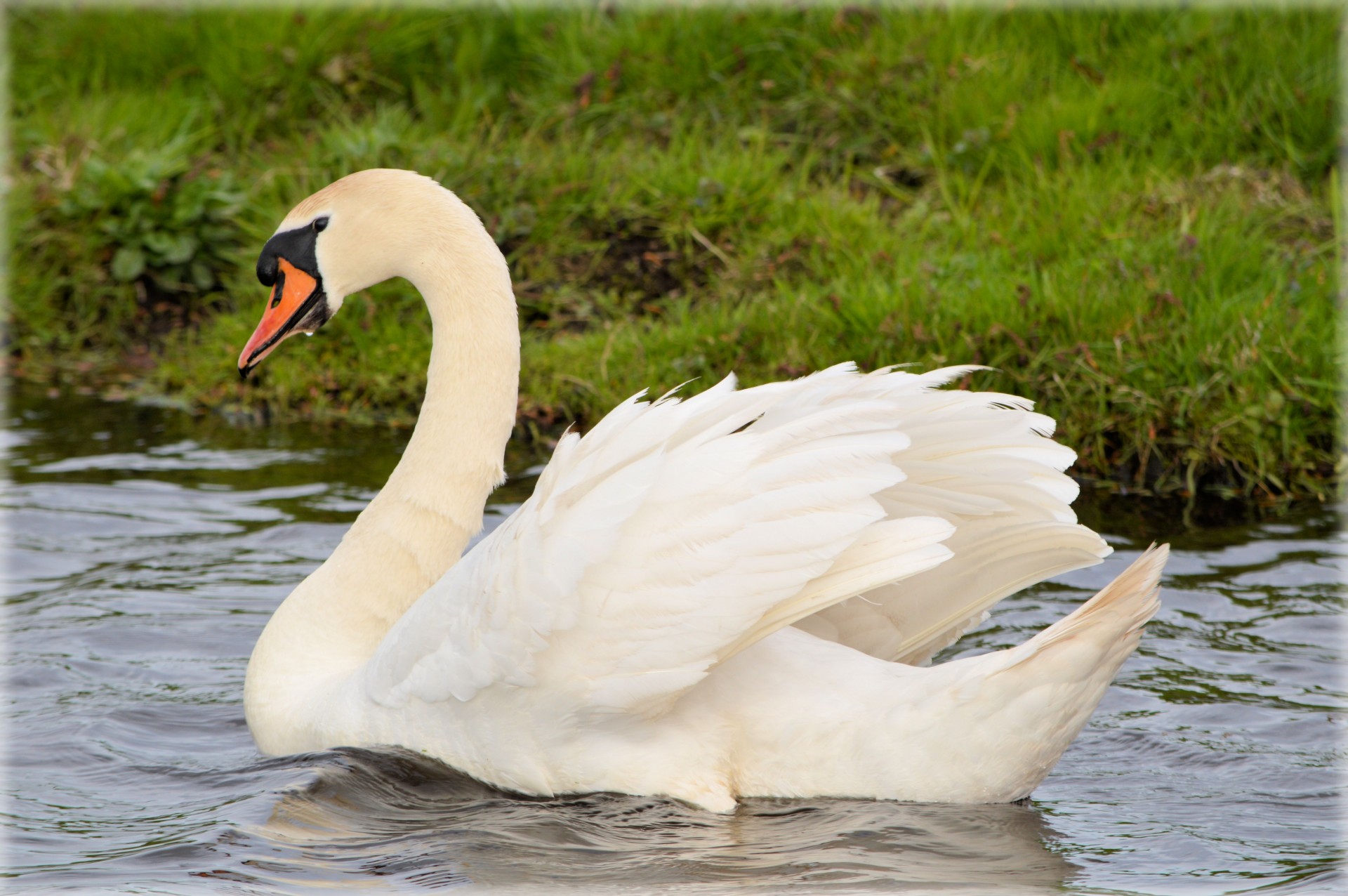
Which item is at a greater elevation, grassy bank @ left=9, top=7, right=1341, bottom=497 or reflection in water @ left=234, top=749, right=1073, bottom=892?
grassy bank @ left=9, top=7, right=1341, bottom=497

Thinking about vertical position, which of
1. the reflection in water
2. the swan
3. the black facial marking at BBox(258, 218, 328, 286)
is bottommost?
→ the reflection in water

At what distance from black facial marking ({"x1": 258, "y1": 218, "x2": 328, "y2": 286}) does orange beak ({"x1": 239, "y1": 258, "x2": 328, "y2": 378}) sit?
0.04ft

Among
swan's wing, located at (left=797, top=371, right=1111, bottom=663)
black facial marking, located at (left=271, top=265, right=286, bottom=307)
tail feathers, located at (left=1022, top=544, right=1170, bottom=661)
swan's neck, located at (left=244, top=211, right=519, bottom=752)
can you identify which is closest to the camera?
tail feathers, located at (left=1022, top=544, right=1170, bottom=661)

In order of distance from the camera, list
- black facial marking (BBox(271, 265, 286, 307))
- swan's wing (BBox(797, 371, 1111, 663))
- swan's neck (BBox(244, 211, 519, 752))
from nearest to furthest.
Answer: swan's wing (BBox(797, 371, 1111, 663)) → swan's neck (BBox(244, 211, 519, 752)) → black facial marking (BBox(271, 265, 286, 307))

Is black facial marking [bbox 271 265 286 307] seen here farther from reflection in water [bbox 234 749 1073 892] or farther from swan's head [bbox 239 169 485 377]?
reflection in water [bbox 234 749 1073 892]

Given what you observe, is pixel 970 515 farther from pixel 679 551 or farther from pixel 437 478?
pixel 437 478

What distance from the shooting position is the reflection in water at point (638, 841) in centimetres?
297

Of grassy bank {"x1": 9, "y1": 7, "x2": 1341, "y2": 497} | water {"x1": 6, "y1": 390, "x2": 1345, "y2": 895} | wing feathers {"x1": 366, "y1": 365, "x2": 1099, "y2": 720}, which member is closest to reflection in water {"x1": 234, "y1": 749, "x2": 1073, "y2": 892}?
water {"x1": 6, "y1": 390, "x2": 1345, "y2": 895}

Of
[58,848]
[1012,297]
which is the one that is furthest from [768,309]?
[58,848]

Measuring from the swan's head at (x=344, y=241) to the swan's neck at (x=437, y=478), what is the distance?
43 mm

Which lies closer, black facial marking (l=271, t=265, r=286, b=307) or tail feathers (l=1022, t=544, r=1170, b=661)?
tail feathers (l=1022, t=544, r=1170, b=661)

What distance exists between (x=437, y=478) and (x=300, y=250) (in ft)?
2.08

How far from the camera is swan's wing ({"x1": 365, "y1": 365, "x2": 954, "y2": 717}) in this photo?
2980 millimetres

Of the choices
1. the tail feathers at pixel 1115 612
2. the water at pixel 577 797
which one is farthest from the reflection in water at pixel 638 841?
the tail feathers at pixel 1115 612
